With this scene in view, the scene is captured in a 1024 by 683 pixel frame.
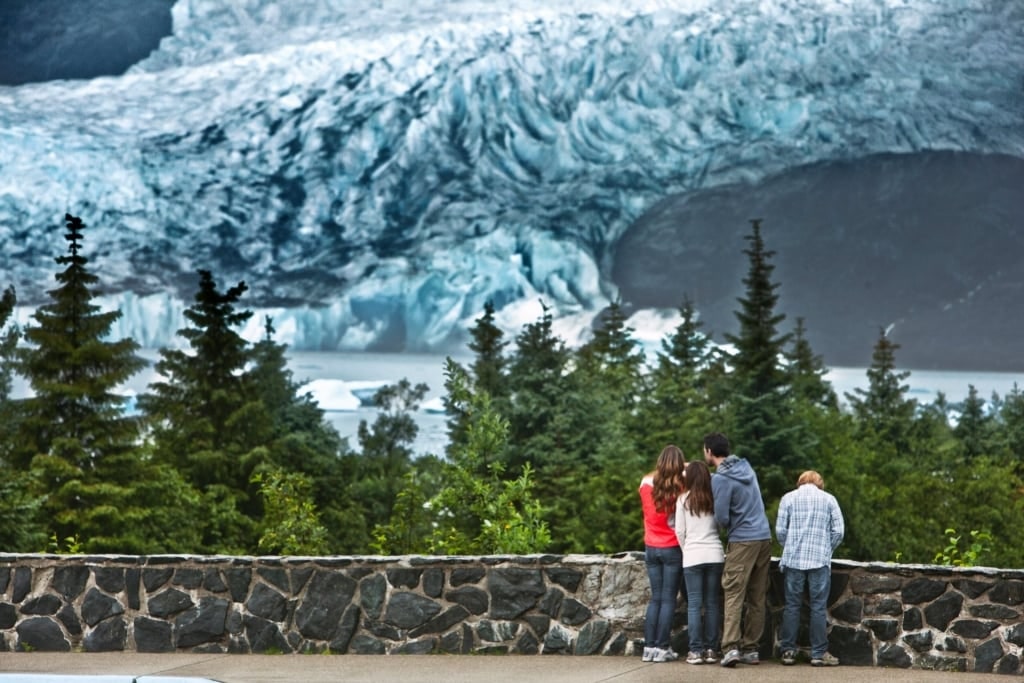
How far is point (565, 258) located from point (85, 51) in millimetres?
16241

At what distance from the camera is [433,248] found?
147 feet

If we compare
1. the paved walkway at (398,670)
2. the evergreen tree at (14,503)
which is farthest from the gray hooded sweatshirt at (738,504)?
the evergreen tree at (14,503)

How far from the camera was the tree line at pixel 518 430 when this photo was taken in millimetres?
35312

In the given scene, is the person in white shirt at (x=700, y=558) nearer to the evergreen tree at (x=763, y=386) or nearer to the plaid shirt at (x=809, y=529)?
the plaid shirt at (x=809, y=529)

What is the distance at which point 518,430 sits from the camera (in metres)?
37.7

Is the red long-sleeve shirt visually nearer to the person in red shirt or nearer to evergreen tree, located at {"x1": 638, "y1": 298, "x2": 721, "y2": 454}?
the person in red shirt

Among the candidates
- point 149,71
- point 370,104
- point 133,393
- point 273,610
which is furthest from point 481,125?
point 273,610

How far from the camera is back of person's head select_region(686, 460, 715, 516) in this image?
7.96 metres

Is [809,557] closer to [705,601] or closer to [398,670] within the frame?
[705,601]

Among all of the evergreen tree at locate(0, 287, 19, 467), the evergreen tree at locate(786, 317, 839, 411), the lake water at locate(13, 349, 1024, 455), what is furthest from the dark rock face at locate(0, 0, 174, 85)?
the evergreen tree at locate(786, 317, 839, 411)

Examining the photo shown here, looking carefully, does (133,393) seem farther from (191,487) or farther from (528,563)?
(528,563)

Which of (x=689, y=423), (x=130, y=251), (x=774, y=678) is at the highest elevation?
(x=130, y=251)

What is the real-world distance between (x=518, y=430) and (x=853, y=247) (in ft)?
48.7

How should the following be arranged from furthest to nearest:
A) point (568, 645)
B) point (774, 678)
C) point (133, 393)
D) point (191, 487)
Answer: point (133, 393)
point (191, 487)
point (568, 645)
point (774, 678)
